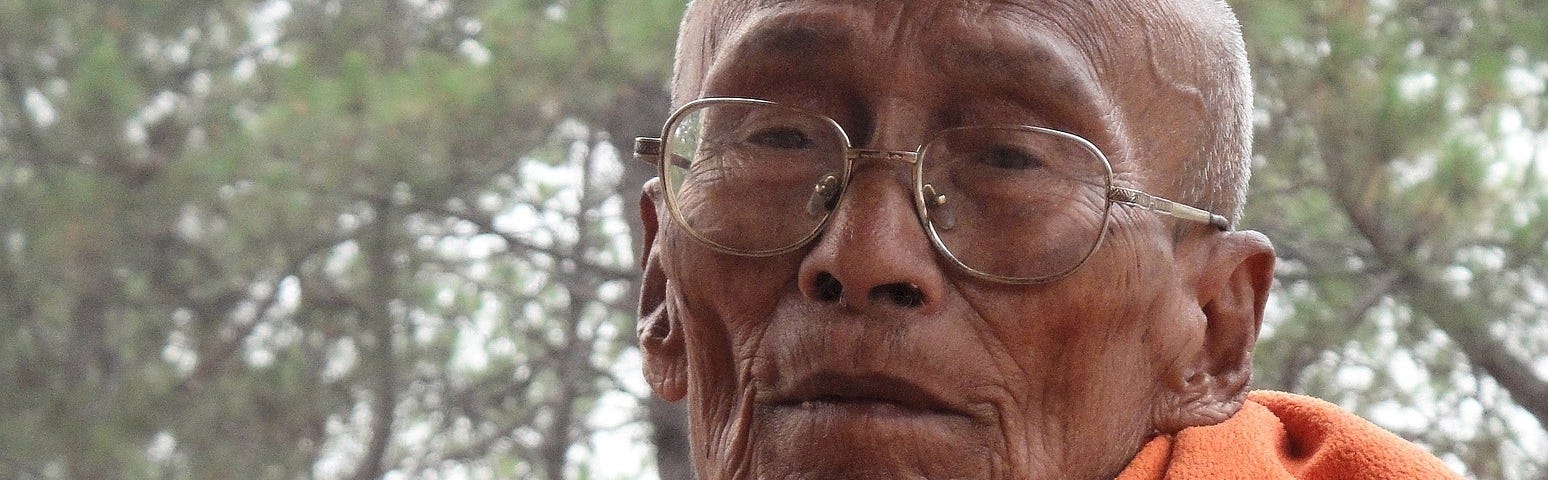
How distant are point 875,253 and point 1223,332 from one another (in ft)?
1.71

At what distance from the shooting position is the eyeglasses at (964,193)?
1.73 meters

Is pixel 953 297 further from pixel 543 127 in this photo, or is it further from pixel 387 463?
pixel 387 463

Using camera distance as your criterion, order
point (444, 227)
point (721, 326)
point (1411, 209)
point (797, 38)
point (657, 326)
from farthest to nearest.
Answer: point (444, 227) < point (1411, 209) < point (657, 326) < point (721, 326) < point (797, 38)

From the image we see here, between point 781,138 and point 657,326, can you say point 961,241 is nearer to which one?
point 781,138

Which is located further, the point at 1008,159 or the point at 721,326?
the point at 721,326

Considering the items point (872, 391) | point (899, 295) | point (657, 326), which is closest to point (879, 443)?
point (872, 391)

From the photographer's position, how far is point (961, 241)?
5.68 ft

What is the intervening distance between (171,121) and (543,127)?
7.19 feet

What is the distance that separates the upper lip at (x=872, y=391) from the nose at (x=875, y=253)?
8 centimetres

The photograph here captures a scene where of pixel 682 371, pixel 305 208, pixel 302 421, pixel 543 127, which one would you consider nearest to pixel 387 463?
pixel 302 421

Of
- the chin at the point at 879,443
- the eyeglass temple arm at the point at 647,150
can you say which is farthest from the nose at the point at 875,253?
the eyeglass temple arm at the point at 647,150

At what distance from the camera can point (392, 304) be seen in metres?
6.72

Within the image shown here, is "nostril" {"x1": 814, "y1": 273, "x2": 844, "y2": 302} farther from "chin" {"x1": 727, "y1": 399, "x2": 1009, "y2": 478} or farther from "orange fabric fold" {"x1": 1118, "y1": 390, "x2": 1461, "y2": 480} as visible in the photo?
"orange fabric fold" {"x1": 1118, "y1": 390, "x2": 1461, "y2": 480}

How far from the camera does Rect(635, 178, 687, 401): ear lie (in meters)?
2.11
